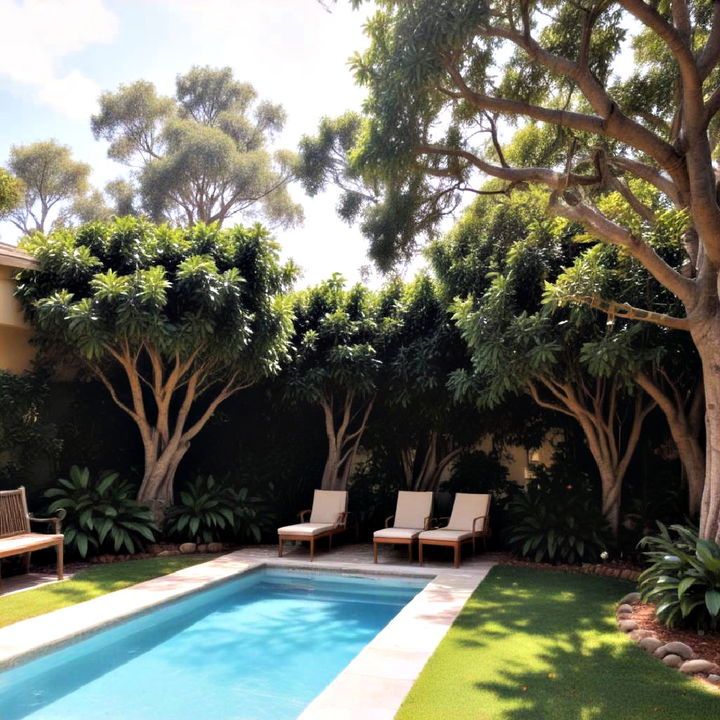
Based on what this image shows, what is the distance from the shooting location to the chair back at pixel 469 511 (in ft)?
37.4

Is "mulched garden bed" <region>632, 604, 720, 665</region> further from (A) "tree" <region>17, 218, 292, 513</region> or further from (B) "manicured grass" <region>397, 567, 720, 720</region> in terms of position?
(A) "tree" <region>17, 218, 292, 513</region>

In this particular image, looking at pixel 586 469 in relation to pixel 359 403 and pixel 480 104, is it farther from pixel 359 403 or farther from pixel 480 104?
pixel 480 104

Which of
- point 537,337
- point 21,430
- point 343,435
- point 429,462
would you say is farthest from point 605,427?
point 21,430

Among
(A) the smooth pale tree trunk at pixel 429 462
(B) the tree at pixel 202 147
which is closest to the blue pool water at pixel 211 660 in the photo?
(A) the smooth pale tree trunk at pixel 429 462

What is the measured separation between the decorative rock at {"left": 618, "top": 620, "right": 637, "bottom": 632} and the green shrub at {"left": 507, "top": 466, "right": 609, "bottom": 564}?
3457mm

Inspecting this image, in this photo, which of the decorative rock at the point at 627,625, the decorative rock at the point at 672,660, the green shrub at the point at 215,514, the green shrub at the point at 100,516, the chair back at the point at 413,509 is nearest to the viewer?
the decorative rock at the point at 672,660

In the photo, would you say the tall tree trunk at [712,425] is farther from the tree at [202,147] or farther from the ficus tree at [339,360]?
the tree at [202,147]

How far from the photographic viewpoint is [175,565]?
10.1m

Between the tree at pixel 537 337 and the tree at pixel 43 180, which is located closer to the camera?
the tree at pixel 537 337

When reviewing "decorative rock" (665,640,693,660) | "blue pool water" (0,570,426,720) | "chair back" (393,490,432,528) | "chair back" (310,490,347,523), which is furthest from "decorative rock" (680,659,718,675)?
"chair back" (310,490,347,523)

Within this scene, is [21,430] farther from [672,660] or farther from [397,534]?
[672,660]

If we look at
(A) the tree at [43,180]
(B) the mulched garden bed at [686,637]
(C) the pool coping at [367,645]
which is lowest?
(C) the pool coping at [367,645]

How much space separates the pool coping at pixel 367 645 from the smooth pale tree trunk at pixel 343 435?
300 cm

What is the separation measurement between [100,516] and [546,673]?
7.31 m
